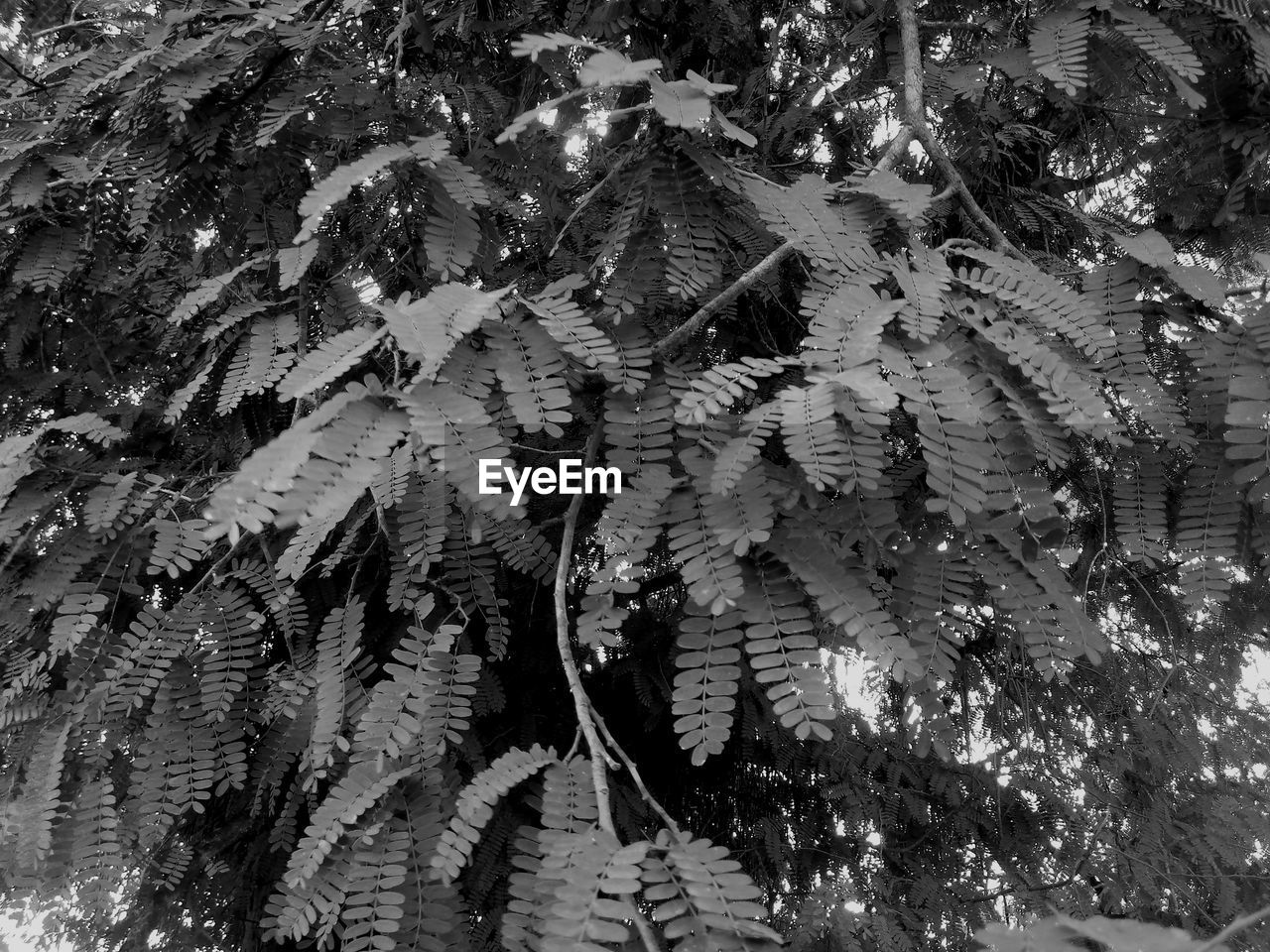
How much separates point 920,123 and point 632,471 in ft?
4.03

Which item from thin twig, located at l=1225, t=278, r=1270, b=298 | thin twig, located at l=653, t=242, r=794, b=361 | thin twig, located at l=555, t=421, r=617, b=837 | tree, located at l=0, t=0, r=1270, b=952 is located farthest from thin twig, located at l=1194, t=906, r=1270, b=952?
thin twig, located at l=1225, t=278, r=1270, b=298

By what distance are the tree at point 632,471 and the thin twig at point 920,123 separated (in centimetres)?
1

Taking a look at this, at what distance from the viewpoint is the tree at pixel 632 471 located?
51.0 inches

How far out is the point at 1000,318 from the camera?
1.56 meters

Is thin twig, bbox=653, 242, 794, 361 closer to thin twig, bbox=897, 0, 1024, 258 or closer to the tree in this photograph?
the tree

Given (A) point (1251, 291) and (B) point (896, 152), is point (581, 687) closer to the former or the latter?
(B) point (896, 152)

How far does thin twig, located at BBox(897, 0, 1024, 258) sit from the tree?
0.01 metres

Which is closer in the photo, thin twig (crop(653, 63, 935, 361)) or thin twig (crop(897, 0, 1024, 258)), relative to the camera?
thin twig (crop(653, 63, 935, 361))

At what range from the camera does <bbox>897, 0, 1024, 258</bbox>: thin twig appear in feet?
6.08

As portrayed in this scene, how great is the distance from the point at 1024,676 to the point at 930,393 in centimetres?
158

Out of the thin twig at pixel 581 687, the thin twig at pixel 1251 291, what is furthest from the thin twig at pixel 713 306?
the thin twig at pixel 1251 291

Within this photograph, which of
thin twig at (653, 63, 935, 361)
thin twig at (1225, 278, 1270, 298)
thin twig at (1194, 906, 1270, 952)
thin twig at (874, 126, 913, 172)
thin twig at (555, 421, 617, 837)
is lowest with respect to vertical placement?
thin twig at (555, 421, 617, 837)

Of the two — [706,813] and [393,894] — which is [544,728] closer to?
[706,813]

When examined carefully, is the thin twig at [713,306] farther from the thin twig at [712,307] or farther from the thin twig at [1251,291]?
the thin twig at [1251,291]
